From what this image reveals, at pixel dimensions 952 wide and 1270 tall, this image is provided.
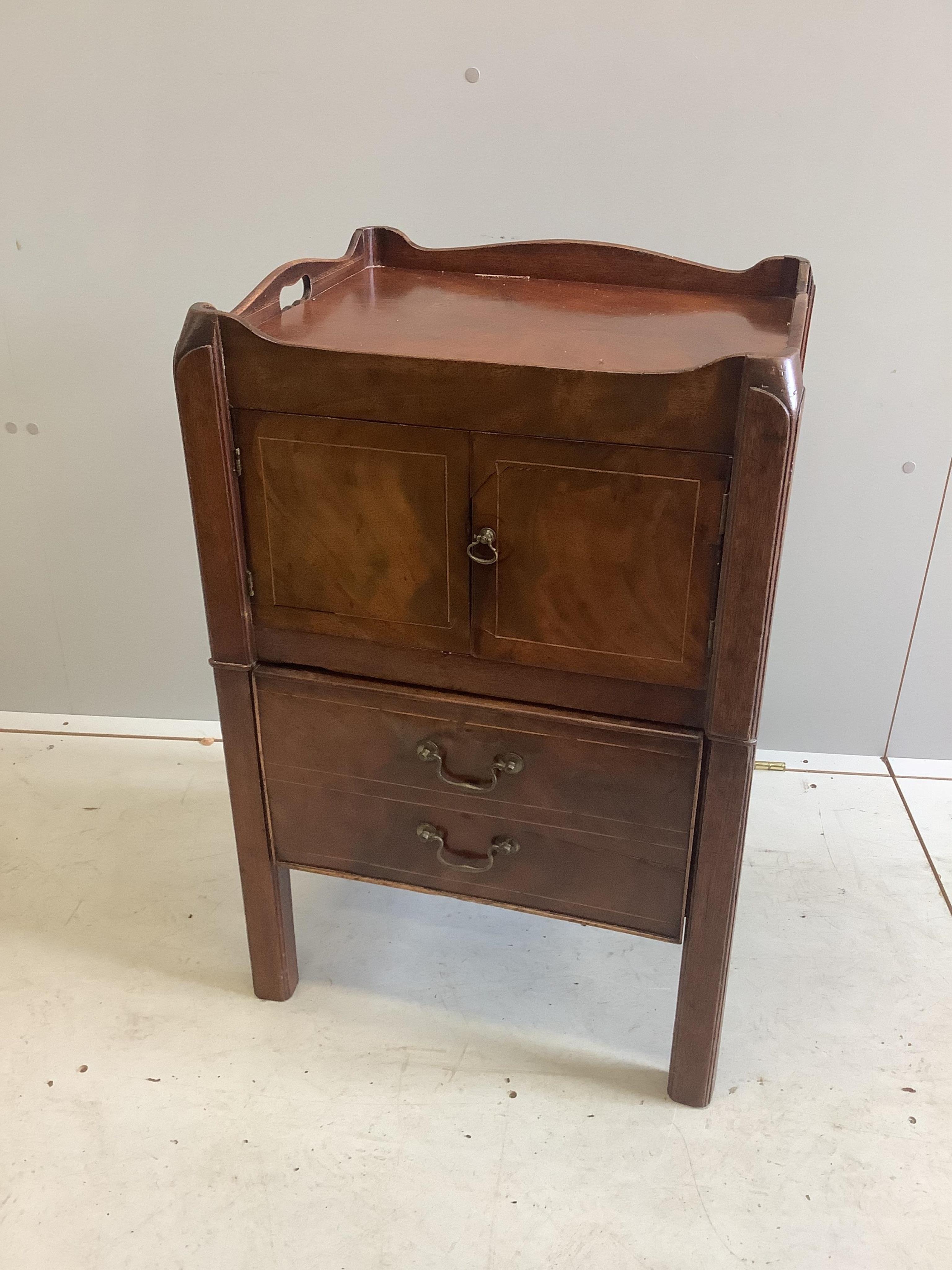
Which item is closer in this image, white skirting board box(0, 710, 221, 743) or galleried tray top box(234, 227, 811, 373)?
galleried tray top box(234, 227, 811, 373)

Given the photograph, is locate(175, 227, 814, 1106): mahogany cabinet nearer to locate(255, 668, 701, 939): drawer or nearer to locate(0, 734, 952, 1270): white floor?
locate(255, 668, 701, 939): drawer

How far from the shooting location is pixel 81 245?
1601mm

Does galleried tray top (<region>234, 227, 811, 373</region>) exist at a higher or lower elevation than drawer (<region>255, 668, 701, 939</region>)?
higher

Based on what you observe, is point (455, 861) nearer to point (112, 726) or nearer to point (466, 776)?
point (466, 776)

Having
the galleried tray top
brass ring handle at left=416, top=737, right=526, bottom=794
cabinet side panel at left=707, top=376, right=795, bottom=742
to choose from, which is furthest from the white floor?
the galleried tray top

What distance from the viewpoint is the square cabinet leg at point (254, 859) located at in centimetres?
122

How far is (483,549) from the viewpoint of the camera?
3.45ft

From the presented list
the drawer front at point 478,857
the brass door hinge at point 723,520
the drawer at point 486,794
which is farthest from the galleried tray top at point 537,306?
the drawer front at point 478,857

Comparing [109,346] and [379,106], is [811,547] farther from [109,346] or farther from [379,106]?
[109,346]

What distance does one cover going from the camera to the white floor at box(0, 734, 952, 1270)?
1132 mm

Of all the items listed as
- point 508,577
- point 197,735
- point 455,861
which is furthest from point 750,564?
point 197,735

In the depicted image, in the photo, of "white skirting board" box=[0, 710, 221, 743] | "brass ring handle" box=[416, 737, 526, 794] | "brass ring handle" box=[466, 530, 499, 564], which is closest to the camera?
"brass ring handle" box=[466, 530, 499, 564]

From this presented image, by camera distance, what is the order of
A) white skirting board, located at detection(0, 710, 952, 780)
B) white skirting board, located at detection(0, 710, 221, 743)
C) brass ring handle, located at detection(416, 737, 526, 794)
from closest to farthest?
1. brass ring handle, located at detection(416, 737, 526, 794)
2. white skirting board, located at detection(0, 710, 952, 780)
3. white skirting board, located at detection(0, 710, 221, 743)

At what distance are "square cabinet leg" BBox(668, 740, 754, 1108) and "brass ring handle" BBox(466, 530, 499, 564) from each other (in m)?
0.29
